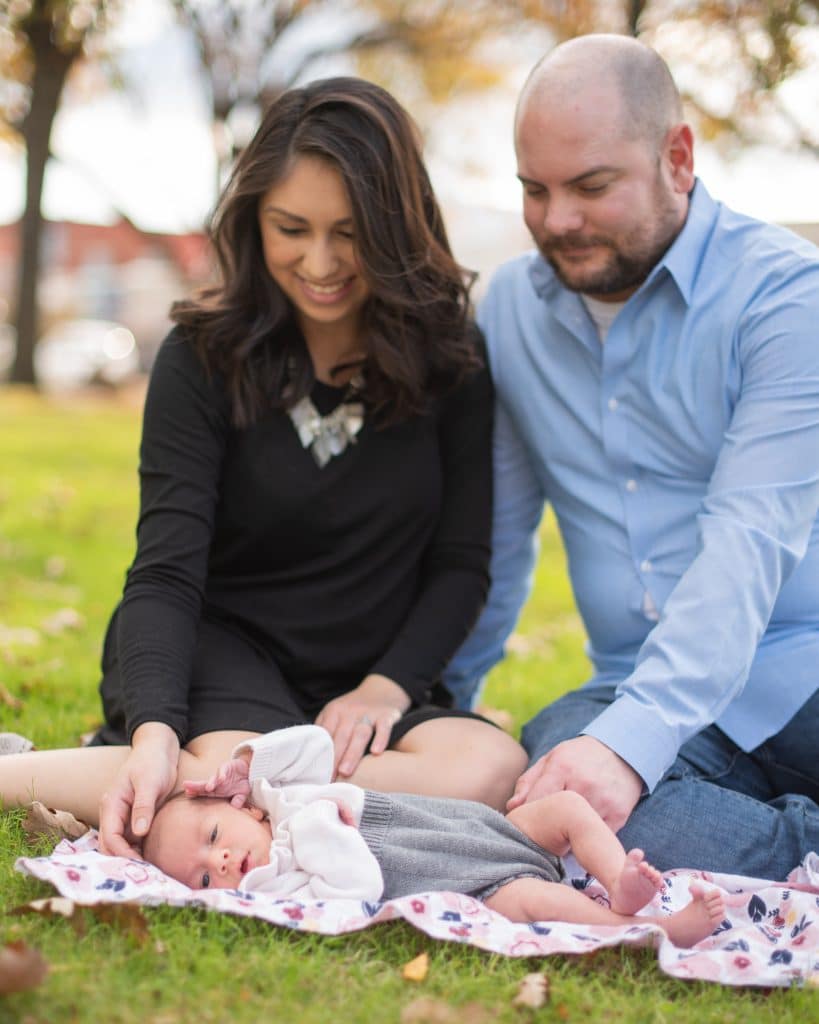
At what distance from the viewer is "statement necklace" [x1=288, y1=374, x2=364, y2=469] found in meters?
3.13

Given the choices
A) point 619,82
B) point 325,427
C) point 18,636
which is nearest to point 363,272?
point 325,427

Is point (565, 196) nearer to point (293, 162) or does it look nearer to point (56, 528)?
point (293, 162)

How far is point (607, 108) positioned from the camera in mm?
2936

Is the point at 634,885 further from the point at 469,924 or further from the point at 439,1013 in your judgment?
the point at 439,1013

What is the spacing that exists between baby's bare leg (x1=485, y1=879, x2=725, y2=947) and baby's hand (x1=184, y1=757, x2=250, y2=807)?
514 millimetres

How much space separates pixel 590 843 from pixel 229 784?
2.27 feet

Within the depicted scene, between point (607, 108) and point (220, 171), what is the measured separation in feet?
31.3

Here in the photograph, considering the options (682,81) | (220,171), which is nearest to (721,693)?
(682,81)

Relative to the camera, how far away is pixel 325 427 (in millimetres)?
3141

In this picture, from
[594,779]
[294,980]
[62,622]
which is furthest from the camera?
[62,622]

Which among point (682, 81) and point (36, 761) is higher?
point (682, 81)

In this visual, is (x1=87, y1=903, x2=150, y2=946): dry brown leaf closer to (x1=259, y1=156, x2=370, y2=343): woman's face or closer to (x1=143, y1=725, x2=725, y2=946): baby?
(x1=143, y1=725, x2=725, y2=946): baby

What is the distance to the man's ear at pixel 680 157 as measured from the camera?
3053 millimetres

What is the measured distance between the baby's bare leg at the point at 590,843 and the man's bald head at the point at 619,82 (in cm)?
156
